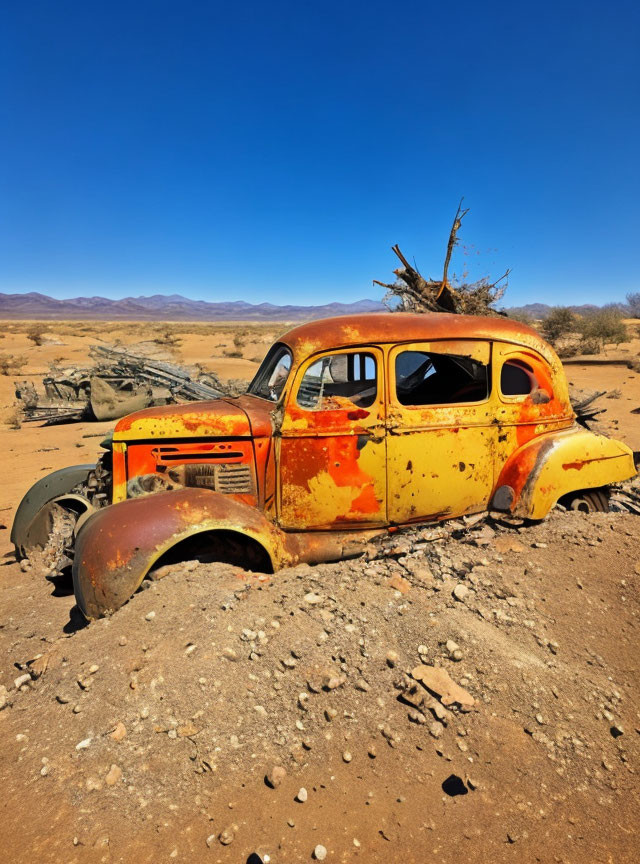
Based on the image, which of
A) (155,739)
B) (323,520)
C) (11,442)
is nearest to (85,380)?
(11,442)

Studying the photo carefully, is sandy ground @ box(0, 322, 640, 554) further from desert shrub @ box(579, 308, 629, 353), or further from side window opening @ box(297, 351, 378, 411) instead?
side window opening @ box(297, 351, 378, 411)

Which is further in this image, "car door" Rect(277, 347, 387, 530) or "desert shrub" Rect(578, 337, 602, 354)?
"desert shrub" Rect(578, 337, 602, 354)

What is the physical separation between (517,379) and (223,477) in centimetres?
259

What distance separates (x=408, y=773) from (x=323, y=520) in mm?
1796

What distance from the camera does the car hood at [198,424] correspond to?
386cm

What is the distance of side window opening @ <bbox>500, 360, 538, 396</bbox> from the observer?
4.24 metres

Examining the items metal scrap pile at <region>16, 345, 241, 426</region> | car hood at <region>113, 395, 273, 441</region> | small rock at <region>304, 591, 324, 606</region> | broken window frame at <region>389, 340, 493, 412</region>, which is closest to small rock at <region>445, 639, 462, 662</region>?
small rock at <region>304, 591, 324, 606</region>

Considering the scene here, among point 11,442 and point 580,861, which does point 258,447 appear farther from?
point 11,442

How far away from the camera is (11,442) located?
10883 millimetres

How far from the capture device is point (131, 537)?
3.26m

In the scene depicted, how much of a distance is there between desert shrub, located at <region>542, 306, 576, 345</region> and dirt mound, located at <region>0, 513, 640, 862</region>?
23.8 m

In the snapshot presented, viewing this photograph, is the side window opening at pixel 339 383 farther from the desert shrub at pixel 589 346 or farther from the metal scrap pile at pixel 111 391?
the desert shrub at pixel 589 346

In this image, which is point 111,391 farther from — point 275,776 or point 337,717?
point 275,776

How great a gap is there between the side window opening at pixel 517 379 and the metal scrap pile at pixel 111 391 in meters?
9.24
